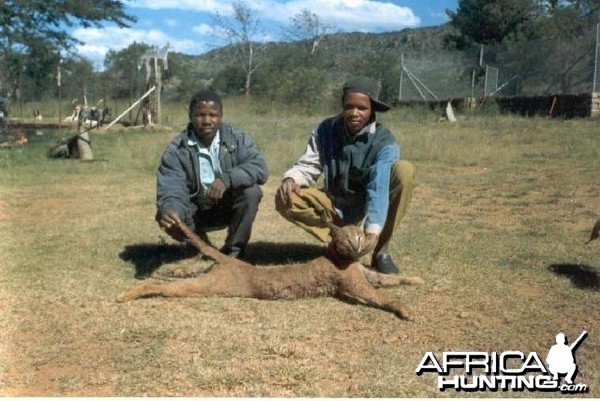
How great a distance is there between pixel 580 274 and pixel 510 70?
44.3 feet

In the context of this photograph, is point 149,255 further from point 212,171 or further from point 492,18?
point 492,18

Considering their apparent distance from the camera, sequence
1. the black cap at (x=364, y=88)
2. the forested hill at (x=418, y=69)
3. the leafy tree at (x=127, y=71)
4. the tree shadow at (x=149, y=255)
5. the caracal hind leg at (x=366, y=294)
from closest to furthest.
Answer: the caracal hind leg at (x=366, y=294), the black cap at (x=364, y=88), the tree shadow at (x=149, y=255), the forested hill at (x=418, y=69), the leafy tree at (x=127, y=71)

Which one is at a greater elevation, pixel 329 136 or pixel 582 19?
pixel 582 19

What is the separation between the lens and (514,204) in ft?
21.1

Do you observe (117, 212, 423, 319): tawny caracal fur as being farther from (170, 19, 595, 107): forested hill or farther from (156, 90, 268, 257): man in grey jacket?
(170, 19, 595, 107): forested hill

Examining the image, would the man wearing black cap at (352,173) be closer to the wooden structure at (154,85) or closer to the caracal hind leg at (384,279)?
the caracal hind leg at (384,279)

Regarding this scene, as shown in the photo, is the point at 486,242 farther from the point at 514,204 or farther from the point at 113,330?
the point at 113,330

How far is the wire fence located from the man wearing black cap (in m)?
11.0

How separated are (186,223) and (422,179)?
4.74 m

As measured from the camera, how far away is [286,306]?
11.4 ft

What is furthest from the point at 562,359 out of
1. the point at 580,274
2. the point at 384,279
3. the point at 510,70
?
the point at 510,70

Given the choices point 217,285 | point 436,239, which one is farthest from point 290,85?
point 217,285

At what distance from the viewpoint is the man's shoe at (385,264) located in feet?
13.4

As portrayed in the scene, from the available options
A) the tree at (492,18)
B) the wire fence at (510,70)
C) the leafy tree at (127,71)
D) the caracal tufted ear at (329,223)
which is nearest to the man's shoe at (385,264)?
the caracal tufted ear at (329,223)
